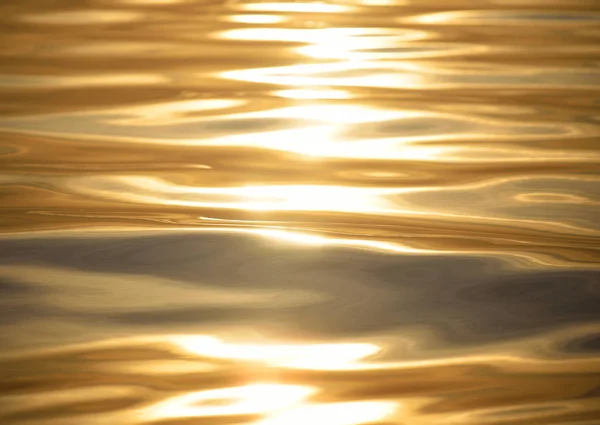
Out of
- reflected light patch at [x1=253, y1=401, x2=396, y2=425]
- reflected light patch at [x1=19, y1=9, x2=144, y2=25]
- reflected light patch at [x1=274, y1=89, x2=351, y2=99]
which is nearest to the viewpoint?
reflected light patch at [x1=253, y1=401, x2=396, y2=425]

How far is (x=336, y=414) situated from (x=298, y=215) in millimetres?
262

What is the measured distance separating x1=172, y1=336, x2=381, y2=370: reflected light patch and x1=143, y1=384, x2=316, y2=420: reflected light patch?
0.03m

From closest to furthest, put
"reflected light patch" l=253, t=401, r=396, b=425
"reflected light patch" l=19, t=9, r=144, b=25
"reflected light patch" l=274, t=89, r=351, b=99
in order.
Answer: "reflected light patch" l=253, t=401, r=396, b=425
"reflected light patch" l=274, t=89, r=351, b=99
"reflected light patch" l=19, t=9, r=144, b=25

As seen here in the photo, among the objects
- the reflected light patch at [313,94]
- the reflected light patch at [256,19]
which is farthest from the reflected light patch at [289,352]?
the reflected light patch at [256,19]

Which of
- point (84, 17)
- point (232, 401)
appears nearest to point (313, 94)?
point (84, 17)

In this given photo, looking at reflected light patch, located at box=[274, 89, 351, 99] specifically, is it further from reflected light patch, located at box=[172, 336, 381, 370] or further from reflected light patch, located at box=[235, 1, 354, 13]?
reflected light patch, located at box=[172, 336, 381, 370]

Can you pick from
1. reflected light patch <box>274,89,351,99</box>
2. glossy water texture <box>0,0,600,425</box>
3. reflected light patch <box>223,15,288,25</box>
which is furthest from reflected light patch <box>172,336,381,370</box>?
reflected light patch <box>223,15,288,25</box>

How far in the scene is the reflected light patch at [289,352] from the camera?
0.63 metres

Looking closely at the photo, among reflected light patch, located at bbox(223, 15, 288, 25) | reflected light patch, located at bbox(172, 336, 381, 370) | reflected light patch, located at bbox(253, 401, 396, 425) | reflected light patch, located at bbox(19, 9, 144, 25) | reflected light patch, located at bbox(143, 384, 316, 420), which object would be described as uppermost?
reflected light patch, located at bbox(19, 9, 144, 25)

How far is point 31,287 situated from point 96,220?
11 cm

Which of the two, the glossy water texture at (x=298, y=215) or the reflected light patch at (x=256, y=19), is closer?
the glossy water texture at (x=298, y=215)

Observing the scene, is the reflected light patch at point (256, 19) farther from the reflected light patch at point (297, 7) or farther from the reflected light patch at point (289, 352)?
the reflected light patch at point (289, 352)

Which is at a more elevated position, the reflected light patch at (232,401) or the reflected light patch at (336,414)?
the reflected light patch at (232,401)

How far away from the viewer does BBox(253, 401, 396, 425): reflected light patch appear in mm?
578
